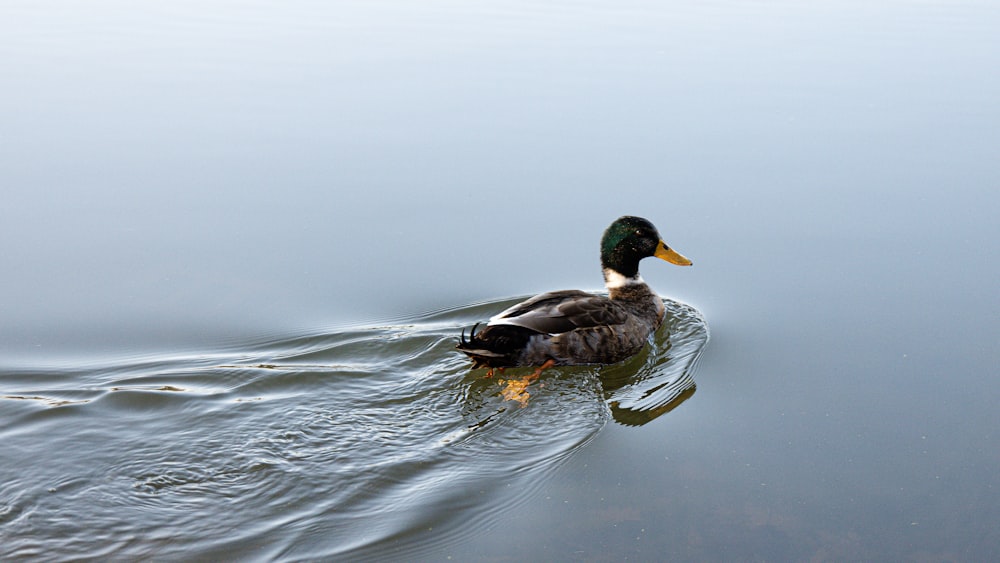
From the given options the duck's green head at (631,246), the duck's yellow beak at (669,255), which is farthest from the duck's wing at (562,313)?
the duck's yellow beak at (669,255)

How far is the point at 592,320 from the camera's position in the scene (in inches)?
289

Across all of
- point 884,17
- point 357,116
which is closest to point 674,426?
point 357,116

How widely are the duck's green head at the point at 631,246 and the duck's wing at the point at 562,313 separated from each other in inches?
23.5

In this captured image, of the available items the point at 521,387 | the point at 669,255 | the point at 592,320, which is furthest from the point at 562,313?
the point at 669,255

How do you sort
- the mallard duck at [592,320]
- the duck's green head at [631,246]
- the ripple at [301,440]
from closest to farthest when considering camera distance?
the ripple at [301,440]
the mallard duck at [592,320]
the duck's green head at [631,246]

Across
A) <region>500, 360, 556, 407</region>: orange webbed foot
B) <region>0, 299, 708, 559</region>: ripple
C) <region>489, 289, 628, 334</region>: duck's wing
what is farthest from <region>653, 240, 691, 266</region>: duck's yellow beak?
<region>500, 360, 556, 407</region>: orange webbed foot

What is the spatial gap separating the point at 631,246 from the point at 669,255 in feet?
1.07

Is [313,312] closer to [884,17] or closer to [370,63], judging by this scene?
[370,63]

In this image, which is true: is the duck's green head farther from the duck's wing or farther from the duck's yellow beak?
the duck's wing

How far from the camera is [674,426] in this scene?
250 inches

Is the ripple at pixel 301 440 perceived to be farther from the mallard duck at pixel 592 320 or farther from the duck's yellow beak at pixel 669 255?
the duck's yellow beak at pixel 669 255

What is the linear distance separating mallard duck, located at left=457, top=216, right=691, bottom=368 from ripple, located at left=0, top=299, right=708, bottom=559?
0.15 metres

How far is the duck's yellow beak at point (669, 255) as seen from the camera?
8137 millimetres

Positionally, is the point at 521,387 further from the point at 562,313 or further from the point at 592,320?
the point at 592,320
